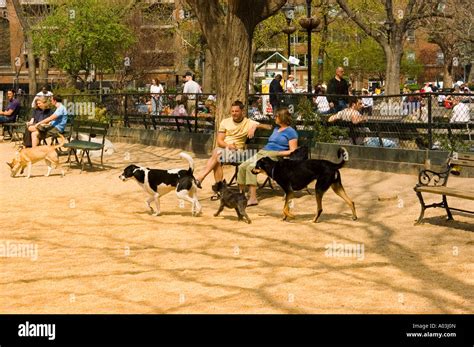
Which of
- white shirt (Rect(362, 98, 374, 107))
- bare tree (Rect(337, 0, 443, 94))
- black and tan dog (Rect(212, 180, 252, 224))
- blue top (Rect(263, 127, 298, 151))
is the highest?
bare tree (Rect(337, 0, 443, 94))

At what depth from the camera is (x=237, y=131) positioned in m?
15.0

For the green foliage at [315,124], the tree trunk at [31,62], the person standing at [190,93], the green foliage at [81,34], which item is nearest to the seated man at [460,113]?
the green foliage at [315,124]

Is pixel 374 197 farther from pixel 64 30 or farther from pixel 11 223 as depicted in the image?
pixel 64 30

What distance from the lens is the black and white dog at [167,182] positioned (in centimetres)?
1328

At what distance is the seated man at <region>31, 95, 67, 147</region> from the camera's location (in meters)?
21.0

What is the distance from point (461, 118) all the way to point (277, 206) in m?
4.81

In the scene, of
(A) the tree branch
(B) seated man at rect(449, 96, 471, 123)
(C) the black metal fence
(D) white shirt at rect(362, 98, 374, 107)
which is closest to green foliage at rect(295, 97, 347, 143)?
(C) the black metal fence

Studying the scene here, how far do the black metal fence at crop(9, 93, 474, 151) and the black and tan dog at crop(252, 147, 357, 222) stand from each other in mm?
5019

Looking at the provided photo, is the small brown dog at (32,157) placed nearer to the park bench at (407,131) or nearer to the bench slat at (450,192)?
the park bench at (407,131)

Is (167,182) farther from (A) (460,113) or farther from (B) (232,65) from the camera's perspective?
(A) (460,113)

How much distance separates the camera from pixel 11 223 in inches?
520

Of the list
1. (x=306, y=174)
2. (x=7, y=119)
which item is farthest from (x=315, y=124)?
(x=7, y=119)

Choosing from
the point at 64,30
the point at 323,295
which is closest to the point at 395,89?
the point at 64,30

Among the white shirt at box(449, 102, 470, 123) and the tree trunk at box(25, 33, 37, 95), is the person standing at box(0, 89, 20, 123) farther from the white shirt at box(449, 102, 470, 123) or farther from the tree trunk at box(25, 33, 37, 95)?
the white shirt at box(449, 102, 470, 123)
